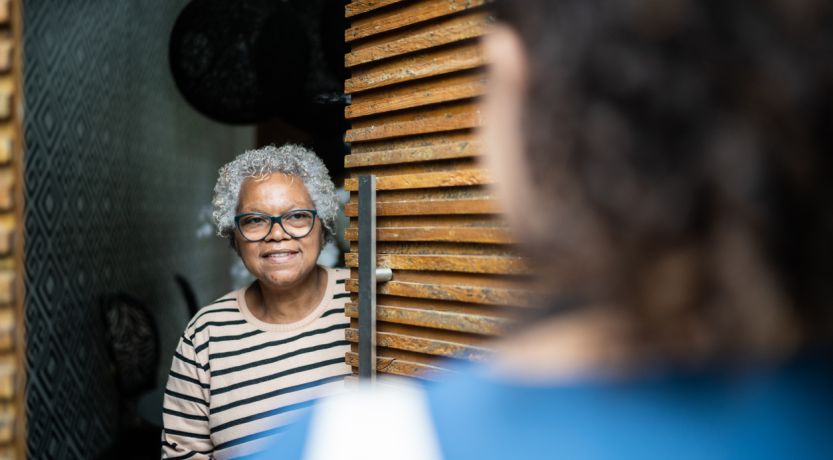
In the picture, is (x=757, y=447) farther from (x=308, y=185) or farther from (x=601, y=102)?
(x=308, y=185)

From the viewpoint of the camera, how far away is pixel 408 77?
1.26m

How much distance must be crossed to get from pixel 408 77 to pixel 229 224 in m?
1.16

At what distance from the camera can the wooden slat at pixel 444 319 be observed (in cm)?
114

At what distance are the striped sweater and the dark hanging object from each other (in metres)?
1.30

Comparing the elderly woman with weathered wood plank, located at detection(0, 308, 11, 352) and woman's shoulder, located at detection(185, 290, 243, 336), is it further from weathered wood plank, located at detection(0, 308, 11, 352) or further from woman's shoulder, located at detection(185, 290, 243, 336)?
weathered wood plank, located at detection(0, 308, 11, 352)

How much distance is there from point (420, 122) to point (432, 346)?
Answer: 466 mm

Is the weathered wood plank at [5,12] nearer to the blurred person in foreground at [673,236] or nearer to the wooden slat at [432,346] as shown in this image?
the wooden slat at [432,346]

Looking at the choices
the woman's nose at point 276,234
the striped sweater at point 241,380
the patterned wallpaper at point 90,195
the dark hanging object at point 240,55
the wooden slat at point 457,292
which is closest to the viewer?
the wooden slat at point 457,292

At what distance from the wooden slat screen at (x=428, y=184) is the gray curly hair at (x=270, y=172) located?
773mm

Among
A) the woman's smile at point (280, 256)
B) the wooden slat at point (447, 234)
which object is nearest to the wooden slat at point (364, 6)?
the wooden slat at point (447, 234)

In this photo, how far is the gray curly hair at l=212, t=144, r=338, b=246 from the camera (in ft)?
6.97

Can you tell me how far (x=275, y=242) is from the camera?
81.3 inches

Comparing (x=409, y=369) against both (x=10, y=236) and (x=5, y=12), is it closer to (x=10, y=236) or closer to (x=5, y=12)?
(x=10, y=236)

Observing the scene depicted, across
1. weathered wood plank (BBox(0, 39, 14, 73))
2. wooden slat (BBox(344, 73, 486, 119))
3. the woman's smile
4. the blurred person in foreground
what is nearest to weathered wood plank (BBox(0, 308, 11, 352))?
weathered wood plank (BBox(0, 39, 14, 73))
